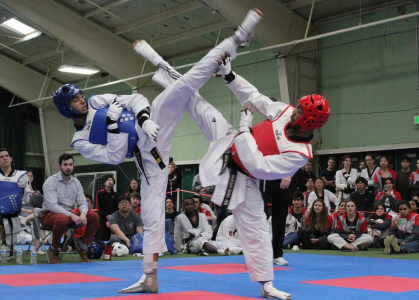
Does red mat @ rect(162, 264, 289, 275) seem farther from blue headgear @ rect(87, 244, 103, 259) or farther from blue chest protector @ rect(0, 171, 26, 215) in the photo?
blue chest protector @ rect(0, 171, 26, 215)

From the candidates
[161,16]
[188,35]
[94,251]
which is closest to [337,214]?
[94,251]

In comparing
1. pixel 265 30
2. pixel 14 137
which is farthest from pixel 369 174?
pixel 14 137

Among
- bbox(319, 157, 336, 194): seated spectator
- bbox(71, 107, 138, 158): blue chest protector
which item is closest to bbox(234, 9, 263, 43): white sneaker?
bbox(71, 107, 138, 158): blue chest protector

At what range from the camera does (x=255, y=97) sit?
4.47m

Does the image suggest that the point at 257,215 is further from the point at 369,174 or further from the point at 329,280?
the point at 369,174

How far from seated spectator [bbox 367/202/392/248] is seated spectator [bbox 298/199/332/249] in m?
0.79

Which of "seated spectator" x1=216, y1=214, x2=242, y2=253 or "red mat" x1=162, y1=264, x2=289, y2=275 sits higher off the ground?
"seated spectator" x1=216, y1=214, x2=242, y2=253

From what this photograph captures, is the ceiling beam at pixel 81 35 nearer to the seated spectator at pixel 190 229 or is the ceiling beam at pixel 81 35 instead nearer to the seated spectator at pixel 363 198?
the seated spectator at pixel 190 229

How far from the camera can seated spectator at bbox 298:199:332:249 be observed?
1032cm

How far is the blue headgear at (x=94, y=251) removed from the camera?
27.4 feet

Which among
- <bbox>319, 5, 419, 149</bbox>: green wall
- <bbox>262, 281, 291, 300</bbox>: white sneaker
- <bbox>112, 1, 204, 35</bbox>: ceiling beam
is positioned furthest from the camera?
<bbox>112, 1, 204, 35</bbox>: ceiling beam

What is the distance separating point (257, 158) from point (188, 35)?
46.2 ft

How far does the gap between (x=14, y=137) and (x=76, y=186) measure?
1636 centimetres

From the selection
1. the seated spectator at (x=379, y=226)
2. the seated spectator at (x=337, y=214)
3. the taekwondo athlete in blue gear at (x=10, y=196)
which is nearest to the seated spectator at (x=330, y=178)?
the seated spectator at (x=337, y=214)
